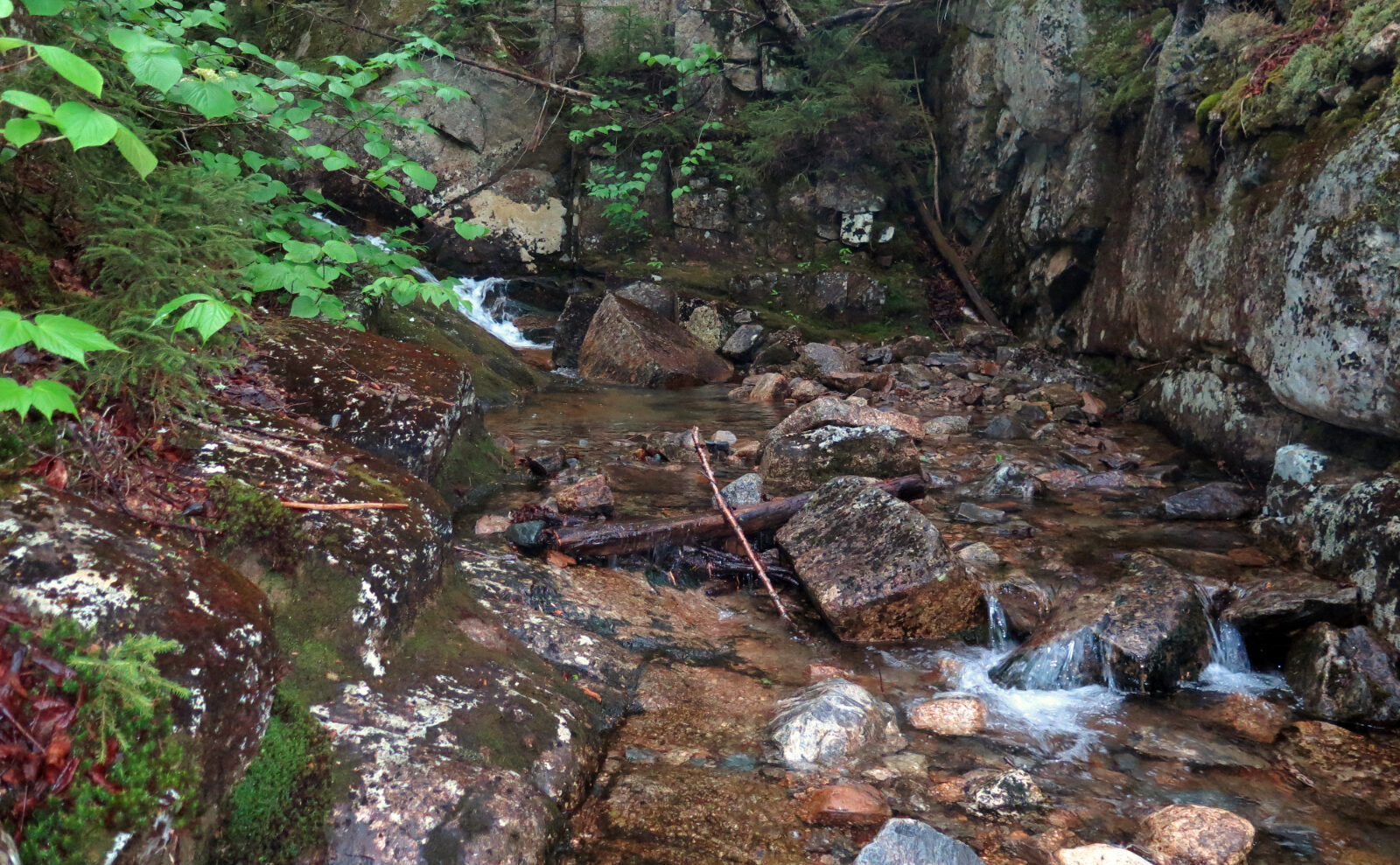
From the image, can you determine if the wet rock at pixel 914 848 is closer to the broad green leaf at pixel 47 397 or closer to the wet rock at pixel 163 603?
the wet rock at pixel 163 603

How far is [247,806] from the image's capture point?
80.2 inches

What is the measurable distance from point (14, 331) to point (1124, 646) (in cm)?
399

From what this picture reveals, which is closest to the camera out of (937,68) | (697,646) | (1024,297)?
(697,646)

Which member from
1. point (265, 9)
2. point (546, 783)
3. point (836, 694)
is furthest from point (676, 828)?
point (265, 9)

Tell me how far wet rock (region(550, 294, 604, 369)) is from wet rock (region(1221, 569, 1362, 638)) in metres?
8.85

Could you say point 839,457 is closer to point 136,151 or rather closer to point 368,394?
point 368,394

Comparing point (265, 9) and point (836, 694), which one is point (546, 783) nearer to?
point (836, 694)

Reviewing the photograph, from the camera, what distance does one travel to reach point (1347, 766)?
3014 mm

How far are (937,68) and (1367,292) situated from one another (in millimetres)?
10999

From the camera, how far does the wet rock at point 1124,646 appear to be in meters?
3.63

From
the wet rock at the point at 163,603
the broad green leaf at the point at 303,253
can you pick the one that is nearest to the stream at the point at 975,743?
the wet rock at the point at 163,603

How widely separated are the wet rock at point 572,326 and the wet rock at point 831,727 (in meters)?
8.74

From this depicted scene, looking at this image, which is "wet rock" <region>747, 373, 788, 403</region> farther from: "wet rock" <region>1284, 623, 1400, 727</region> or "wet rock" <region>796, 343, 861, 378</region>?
"wet rock" <region>1284, 623, 1400, 727</region>

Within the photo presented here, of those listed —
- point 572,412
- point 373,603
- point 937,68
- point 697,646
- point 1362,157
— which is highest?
point 937,68
